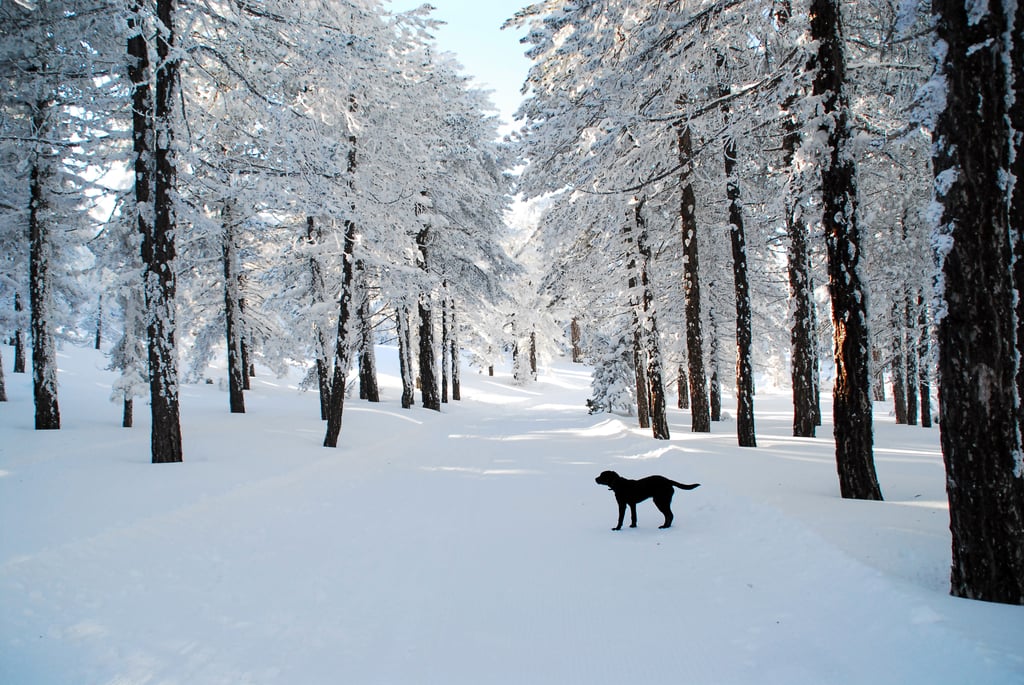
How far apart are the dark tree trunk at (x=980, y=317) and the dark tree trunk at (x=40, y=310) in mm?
17280

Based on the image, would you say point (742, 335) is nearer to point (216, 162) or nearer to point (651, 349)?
point (651, 349)

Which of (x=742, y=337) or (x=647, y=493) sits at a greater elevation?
(x=742, y=337)

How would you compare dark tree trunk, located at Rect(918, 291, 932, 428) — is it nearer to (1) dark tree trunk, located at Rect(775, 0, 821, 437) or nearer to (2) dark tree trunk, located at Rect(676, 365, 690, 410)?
(1) dark tree trunk, located at Rect(775, 0, 821, 437)

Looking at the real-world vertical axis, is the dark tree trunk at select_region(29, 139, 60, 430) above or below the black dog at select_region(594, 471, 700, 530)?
above

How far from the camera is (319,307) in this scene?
666 inches

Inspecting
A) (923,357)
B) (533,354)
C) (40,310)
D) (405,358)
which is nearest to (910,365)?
(923,357)

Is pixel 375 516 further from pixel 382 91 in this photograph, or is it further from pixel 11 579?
pixel 382 91

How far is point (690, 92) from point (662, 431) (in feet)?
27.4

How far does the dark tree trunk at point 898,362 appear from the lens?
2092 centimetres

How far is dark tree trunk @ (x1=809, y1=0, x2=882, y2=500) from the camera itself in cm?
746

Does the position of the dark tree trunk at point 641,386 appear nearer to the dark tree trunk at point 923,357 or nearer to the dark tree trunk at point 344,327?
the dark tree trunk at point 923,357

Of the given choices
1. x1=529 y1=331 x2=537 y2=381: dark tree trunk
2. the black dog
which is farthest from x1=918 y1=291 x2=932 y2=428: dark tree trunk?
x1=529 y1=331 x2=537 y2=381: dark tree trunk

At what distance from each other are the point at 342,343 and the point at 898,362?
21.0 m

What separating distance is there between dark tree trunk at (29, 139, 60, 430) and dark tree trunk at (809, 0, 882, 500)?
54.0ft
